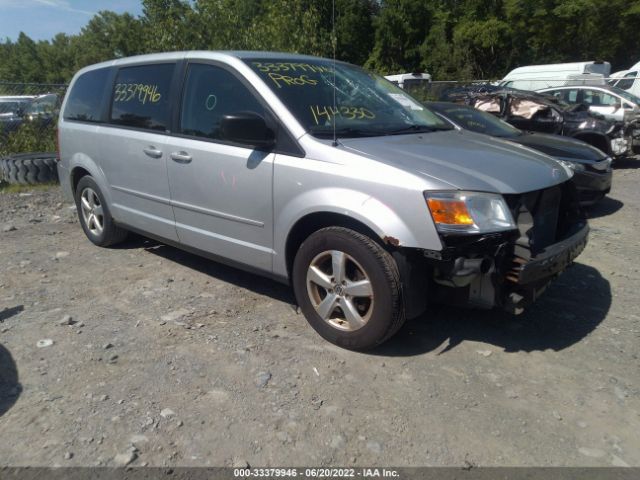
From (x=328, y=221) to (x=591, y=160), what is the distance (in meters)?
4.77

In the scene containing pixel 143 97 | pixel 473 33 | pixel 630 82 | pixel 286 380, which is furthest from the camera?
pixel 473 33

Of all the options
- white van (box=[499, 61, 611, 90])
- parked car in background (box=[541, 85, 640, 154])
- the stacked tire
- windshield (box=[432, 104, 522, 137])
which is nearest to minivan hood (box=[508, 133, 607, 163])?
windshield (box=[432, 104, 522, 137])

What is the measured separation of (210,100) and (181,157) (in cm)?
48

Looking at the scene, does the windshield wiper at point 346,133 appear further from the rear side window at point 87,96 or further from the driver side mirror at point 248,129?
the rear side window at point 87,96

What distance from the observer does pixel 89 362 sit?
3.33 m

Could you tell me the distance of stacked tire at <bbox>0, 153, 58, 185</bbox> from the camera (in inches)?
348

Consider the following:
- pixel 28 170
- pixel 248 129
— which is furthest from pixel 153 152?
pixel 28 170

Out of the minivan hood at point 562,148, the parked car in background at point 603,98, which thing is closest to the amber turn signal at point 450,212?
the minivan hood at point 562,148

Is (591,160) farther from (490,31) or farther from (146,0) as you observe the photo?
(490,31)

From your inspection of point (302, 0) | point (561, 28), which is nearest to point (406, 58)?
point (561, 28)

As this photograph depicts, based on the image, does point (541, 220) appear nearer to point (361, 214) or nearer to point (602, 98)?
point (361, 214)

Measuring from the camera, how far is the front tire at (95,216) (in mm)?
5266

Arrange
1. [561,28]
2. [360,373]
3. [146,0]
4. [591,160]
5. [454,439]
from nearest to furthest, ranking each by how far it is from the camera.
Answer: [454,439] → [360,373] → [591,160] → [146,0] → [561,28]

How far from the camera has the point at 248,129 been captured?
3.32 metres
